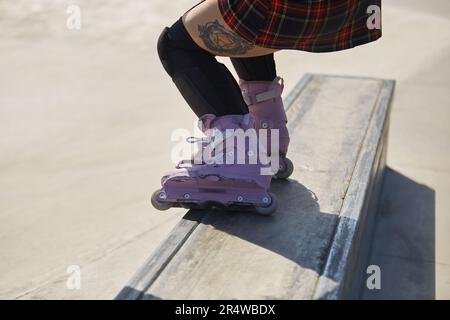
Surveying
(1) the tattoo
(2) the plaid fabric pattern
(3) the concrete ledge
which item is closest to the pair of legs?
(1) the tattoo

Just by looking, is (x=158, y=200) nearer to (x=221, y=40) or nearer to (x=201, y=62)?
(x=201, y=62)

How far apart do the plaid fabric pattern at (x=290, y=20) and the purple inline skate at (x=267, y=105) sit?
40 centimetres

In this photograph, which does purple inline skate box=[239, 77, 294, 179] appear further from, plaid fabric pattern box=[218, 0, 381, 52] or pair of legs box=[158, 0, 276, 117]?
plaid fabric pattern box=[218, 0, 381, 52]

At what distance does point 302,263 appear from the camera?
1.77 meters

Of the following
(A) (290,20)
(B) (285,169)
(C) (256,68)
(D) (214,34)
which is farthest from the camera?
(B) (285,169)

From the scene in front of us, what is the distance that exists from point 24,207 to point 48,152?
63 cm

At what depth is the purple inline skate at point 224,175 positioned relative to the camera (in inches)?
74.9

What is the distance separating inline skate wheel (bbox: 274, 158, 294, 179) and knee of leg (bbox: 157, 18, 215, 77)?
541 mm

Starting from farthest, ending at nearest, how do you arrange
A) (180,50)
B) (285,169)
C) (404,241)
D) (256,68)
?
(404,241) → (285,169) → (256,68) → (180,50)

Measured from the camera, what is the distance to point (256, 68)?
2.12m

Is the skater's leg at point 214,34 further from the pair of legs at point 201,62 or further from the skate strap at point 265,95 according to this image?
the skate strap at point 265,95

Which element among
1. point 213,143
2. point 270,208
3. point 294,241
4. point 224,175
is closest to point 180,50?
point 213,143

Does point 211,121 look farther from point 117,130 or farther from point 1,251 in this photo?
point 117,130

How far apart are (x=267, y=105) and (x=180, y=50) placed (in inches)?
16.7
